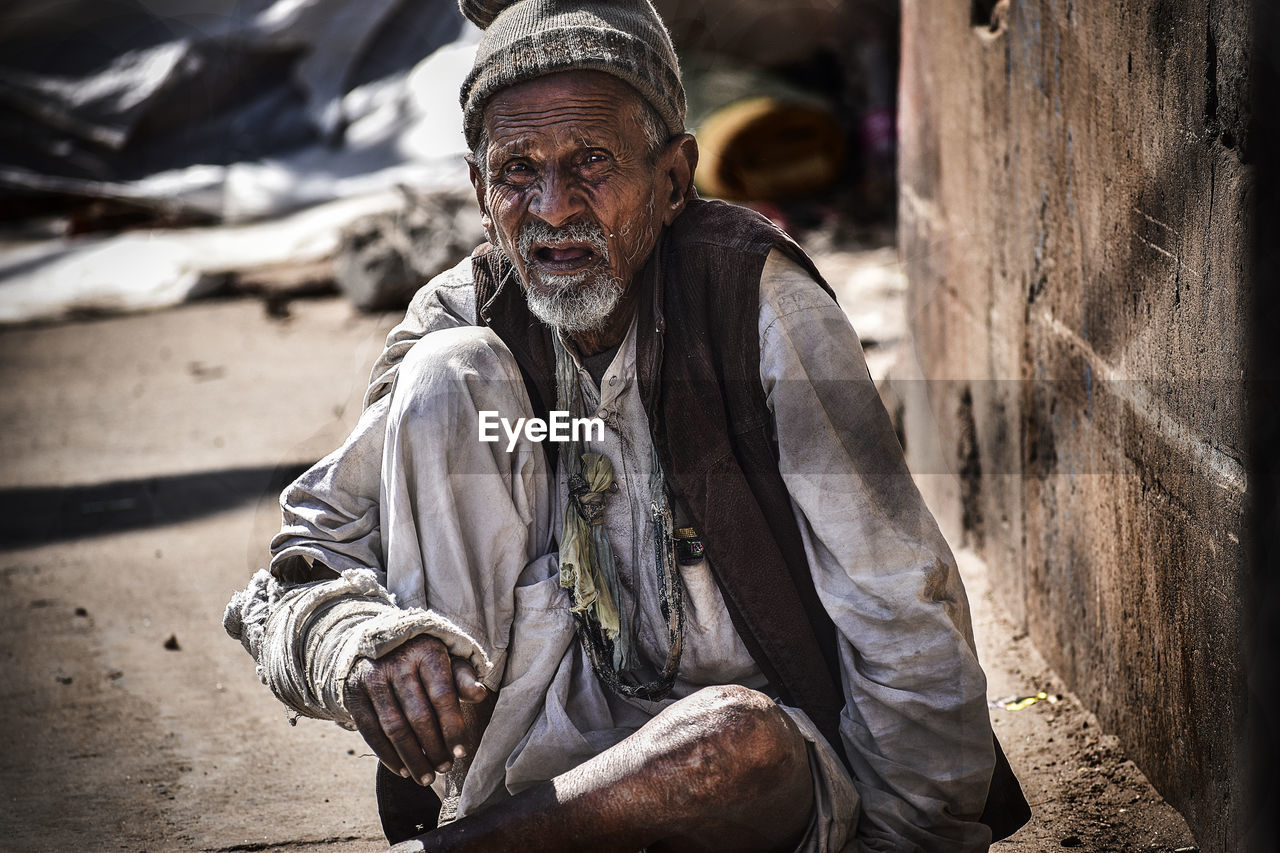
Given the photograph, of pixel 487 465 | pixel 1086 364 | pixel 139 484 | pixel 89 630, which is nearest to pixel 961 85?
pixel 1086 364

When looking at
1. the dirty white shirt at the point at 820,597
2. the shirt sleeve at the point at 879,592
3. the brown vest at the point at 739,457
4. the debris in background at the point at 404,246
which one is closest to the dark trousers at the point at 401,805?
the dirty white shirt at the point at 820,597

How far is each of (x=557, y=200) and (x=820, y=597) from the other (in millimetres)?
823

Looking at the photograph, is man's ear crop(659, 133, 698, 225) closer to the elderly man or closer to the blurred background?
the elderly man

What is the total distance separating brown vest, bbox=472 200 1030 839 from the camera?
2154 mm

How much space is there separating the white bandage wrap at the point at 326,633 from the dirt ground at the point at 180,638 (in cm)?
70

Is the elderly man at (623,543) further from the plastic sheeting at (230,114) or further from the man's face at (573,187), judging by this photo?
the plastic sheeting at (230,114)

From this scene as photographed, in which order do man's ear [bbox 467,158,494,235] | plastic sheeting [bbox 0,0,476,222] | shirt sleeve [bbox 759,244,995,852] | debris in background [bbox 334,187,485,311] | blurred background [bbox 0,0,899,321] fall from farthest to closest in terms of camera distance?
plastic sheeting [bbox 0,0,476,222], blurred background [bbox 0,0,899,321], debris in background [bbox 334,187,485,311], man's ear [bbox 467,158,494,235], shirt sleeve [bbox 759,244,995,852]

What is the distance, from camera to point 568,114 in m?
2.22

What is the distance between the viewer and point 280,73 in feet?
31.0

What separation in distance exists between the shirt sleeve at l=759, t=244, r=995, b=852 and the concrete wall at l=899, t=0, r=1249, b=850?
450 millimetres

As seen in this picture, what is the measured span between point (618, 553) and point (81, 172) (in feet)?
26.3

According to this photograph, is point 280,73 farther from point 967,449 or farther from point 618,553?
point 618,553

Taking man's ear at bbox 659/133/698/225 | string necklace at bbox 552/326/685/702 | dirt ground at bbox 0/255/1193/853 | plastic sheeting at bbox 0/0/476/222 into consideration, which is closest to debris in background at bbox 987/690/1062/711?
dirt ground at bbox 0/255/1193/853

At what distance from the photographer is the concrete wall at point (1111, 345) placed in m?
2.05
